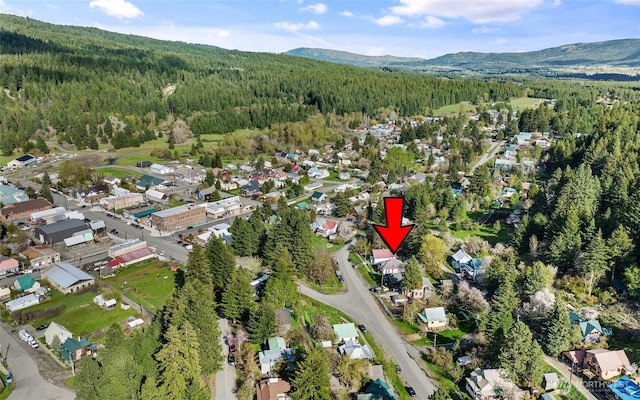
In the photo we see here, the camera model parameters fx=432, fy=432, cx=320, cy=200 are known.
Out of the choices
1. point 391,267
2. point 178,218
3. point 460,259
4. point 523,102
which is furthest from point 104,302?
point 523,102

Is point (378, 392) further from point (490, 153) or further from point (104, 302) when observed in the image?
point (490, 153)

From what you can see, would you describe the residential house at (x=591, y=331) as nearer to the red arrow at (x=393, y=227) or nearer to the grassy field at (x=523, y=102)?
the red arrow at (x=393, y=227)

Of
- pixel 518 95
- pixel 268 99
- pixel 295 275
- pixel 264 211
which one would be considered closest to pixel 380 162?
pixel 264 211

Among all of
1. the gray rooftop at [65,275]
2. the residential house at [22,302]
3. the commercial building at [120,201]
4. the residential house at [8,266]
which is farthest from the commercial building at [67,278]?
the commercial building at [120,201]

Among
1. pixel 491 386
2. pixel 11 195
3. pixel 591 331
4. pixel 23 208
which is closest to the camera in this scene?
pixel 491 386

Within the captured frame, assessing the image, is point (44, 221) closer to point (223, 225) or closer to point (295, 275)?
point (223, 225)
